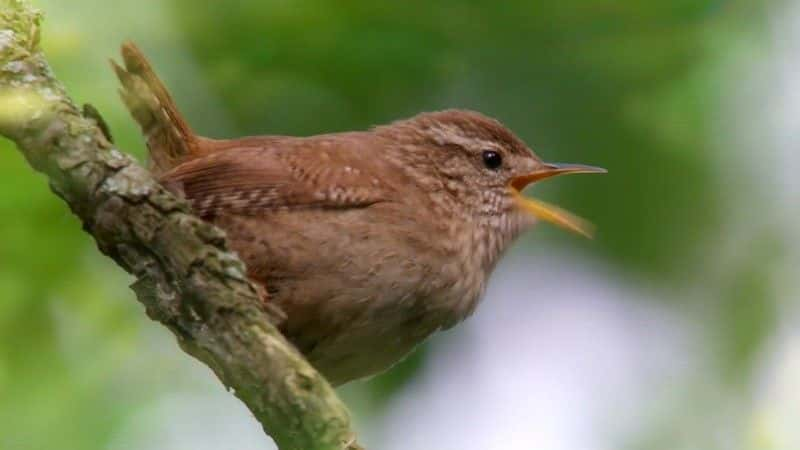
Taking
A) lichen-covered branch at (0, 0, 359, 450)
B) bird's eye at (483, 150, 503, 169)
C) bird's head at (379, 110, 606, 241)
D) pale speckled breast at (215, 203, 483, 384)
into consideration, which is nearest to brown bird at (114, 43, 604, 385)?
pale speckled breast at (215, 203, 483, 384)

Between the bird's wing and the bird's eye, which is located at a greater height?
the bird's wing

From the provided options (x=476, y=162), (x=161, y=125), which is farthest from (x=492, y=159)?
(x=161, y=125)

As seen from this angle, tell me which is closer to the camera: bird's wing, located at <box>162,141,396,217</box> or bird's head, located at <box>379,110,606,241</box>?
bird's wing, located at <box>162,141,396,217</box>

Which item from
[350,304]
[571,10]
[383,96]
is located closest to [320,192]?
[350,304]

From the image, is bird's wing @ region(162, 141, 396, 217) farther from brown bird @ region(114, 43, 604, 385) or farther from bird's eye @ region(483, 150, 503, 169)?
bird's eye @ region(483, 150, 503, 169)

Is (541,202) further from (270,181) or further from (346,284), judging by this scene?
(270,181)

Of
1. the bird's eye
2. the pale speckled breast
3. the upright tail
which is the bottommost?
the pale speckled breast
